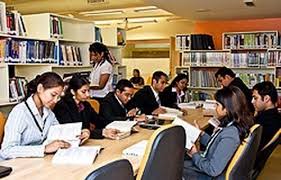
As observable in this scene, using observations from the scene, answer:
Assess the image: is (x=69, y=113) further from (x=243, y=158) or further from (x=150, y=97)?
(x=150, y=97)

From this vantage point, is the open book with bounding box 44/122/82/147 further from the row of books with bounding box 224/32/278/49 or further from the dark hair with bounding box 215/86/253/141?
the row of books with bounding box 224/32/278/49

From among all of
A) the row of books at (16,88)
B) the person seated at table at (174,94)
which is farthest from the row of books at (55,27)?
the person seated at table at (174,94)

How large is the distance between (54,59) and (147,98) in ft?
3.94

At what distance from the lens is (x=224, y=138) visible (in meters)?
2.28

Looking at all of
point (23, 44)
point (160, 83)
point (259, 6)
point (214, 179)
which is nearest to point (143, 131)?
point (214, 179)

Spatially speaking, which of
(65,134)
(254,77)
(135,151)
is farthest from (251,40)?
(65,134)

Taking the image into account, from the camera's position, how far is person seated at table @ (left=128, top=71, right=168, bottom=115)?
421cm

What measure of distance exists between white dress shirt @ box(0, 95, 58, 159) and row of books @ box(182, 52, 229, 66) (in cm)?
474

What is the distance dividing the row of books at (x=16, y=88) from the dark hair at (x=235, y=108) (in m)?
2.25

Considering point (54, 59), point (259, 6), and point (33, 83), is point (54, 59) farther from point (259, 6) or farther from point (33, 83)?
point (259, 6)

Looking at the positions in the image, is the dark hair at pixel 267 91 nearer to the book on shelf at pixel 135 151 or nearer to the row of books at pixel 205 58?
the book on shelf at pixel 135 151

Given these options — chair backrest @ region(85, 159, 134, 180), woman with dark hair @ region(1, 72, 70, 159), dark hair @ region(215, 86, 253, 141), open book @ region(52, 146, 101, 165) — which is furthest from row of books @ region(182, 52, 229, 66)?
chair backrest @ region(85, 159, 134, 180)

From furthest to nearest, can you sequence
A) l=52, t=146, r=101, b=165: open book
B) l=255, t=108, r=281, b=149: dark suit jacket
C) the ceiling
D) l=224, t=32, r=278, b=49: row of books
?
1. l=224, t=32, r=278, b=49: row of books
2. the ceiling
3. l=255, t=108, r=281, b=149: dark suit jacket
4. l=52, t=146, r=101, b=165: open book

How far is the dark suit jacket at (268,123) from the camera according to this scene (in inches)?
124
